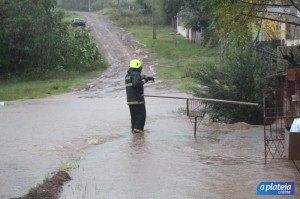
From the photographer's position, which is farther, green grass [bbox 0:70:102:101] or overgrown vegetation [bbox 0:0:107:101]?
overgrown vegetation [bbox 0:0:107:101]

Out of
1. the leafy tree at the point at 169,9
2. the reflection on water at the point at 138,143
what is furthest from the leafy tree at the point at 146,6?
the reflection on water at the point at 138,143

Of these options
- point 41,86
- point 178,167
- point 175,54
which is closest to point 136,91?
point 178,167

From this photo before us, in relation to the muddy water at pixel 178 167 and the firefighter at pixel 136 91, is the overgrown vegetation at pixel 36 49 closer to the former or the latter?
the firefighter at pixel 136 91

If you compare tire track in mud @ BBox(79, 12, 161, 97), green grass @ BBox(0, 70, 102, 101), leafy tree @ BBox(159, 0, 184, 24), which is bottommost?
green grass @ BBox(0, 70, 102, 101)

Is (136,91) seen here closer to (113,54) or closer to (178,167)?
(178,167)

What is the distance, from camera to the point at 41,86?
116ft

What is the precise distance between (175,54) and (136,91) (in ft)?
121

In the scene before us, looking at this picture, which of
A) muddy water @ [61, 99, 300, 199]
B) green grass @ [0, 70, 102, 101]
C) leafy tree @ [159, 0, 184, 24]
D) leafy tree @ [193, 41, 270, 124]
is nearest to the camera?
muddy water @ [61, 99, 300, 199]

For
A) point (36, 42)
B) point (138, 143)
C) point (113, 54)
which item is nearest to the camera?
point (138, 143)

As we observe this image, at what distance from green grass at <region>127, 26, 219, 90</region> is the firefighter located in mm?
17328

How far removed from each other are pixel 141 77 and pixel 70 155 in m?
3.05

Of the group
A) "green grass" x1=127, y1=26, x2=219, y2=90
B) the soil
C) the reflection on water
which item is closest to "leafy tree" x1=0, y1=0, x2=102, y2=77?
"green grass" x1=127, y1=26, x2=219, y2=90

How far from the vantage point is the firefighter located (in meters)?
13.7

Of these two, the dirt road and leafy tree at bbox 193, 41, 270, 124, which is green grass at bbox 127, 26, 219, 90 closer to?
leafy tree at bbox 193, 41, 270, 124
